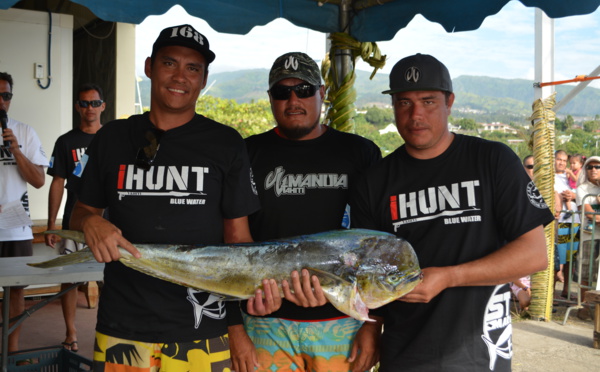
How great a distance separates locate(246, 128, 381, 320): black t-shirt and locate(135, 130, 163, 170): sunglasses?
1.97 ft

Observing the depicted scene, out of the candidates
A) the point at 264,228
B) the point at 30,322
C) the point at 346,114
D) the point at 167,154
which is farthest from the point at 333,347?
the point at 30,322

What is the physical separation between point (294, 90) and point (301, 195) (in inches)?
19.6

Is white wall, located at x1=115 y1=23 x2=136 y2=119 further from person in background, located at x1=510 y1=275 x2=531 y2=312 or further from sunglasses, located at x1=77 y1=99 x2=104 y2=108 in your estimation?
person in background, located at x1=510 y1=275 x2=531 y2=312

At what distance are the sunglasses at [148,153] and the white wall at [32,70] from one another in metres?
6.19

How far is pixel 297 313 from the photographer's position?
264 centimetres

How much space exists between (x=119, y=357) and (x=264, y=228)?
→ 85 centimetres

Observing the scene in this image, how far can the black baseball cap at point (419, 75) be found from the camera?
234cm

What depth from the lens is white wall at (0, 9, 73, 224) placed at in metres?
7.68

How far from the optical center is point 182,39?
2.35m

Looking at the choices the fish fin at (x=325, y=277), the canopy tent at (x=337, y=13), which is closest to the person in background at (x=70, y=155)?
the canopy tent at (x=337, y=13)

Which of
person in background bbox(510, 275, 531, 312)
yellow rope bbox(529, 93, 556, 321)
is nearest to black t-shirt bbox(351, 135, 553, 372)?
yellow rope bbox(529, 93, 556, 321)

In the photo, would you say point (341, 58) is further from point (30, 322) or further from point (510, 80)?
point (510, 80)

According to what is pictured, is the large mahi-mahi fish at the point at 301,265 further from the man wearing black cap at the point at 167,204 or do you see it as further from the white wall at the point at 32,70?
the white wall at the point at 32,70

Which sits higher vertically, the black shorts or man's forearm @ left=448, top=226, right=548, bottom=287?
man's forearm @ left=448, top=226, right=548, bottom=287
